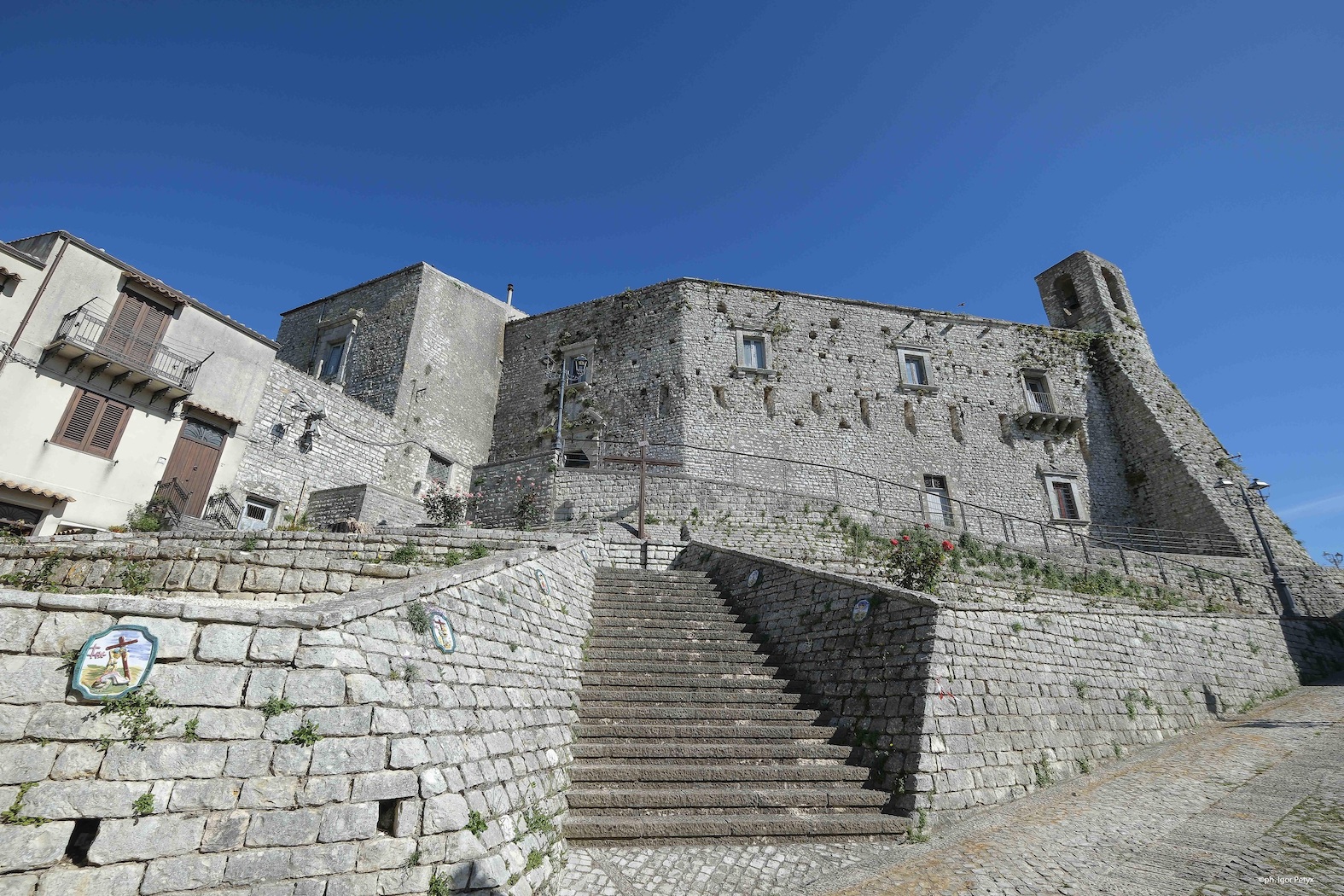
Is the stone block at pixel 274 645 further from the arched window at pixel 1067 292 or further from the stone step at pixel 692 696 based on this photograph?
the arched window at pixel 1067 292

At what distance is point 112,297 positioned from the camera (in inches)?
538

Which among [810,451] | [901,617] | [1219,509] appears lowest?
[901,617]

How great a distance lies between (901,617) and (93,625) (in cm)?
751

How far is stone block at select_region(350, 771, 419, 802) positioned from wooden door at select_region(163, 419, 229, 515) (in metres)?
13.2

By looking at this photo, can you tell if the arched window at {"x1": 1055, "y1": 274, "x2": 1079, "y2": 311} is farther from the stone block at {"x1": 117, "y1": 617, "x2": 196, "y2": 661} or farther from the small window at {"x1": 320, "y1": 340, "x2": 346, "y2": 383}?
the stone block at {"x1": 117, "y1": 617, "x2": 196, "y2": 661}

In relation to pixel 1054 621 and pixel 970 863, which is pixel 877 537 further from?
pixel 970 863

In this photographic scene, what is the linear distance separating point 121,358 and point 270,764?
13.9 metres

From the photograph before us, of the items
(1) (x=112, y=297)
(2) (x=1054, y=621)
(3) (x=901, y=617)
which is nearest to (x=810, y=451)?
(2) (x=1054, y=621)

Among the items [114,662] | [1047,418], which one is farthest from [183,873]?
[1047,418]

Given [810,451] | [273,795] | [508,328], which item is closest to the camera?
[273,795]

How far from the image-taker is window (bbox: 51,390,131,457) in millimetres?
12539

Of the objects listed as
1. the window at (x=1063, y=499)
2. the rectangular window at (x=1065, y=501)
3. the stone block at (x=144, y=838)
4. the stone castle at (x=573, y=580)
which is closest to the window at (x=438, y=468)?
the stone castle at (x=573, y=580)

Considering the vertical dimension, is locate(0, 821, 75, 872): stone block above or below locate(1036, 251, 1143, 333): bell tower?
below

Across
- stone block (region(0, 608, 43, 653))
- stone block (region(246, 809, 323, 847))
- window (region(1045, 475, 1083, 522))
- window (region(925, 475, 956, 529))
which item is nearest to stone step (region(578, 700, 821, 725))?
stone block (region(246, 809, 323, 847))
